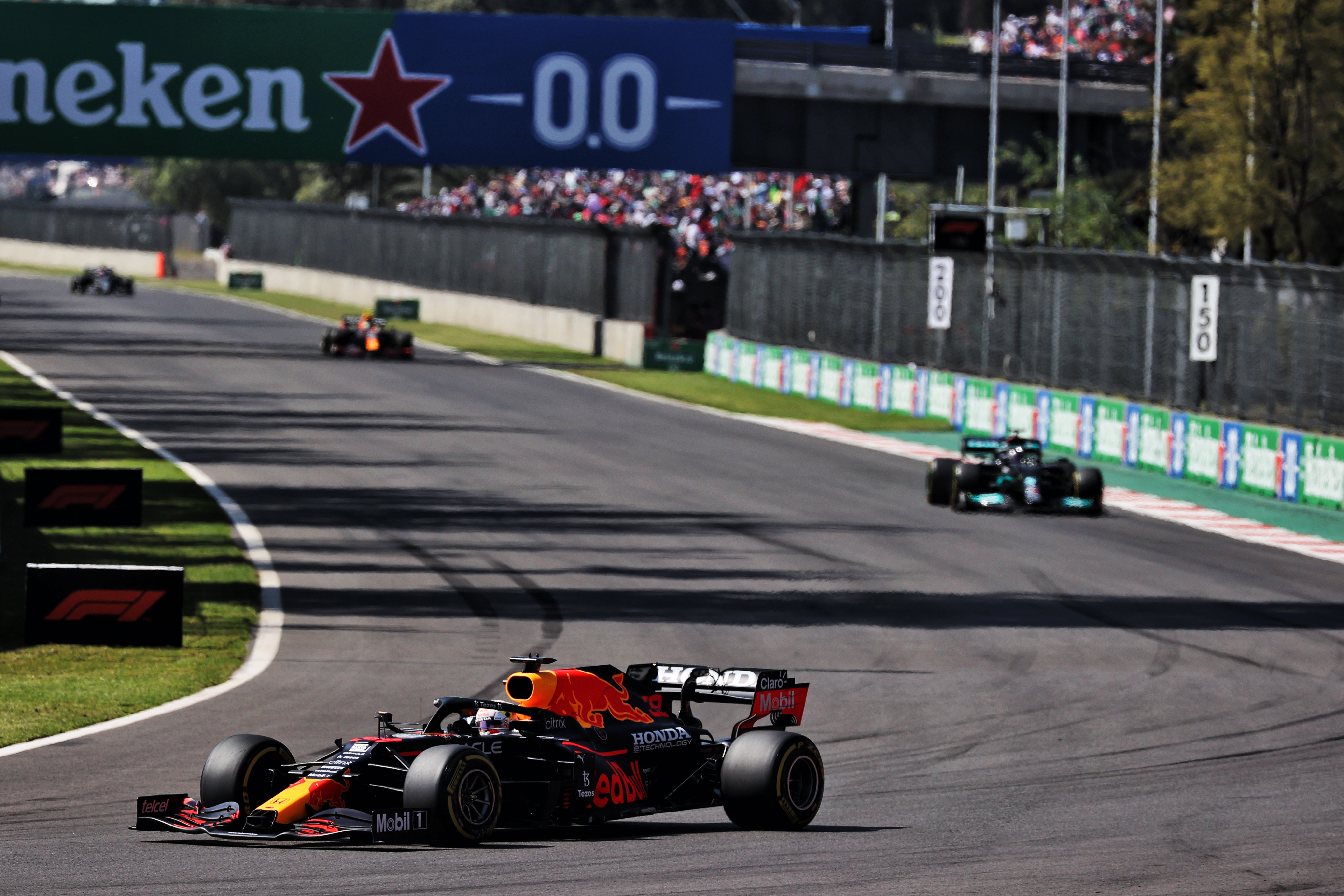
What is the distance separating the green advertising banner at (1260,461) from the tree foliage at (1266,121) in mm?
13654

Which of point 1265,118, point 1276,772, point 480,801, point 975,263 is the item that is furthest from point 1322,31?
point 480,801

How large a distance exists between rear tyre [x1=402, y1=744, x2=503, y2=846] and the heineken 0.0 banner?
Result: 39772 mm

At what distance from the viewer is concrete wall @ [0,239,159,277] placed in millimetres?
111500

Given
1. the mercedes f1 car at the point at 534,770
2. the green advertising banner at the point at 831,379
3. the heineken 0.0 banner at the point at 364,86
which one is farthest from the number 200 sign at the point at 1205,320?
the mercedes f1 car at the point at 534,770

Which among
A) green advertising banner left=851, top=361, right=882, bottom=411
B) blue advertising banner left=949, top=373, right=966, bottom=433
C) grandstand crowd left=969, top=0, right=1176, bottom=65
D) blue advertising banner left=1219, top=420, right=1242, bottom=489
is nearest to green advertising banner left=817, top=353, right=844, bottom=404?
green advertising banner left=851, top=361, right=882, bottom=411

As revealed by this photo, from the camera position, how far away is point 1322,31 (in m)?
44.4

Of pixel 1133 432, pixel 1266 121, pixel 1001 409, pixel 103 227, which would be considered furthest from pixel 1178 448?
pixel 103 227

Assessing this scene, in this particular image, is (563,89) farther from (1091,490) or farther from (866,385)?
(1091,490)

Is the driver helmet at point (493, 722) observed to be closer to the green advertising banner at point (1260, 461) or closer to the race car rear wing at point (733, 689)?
the race car rear wing at point (733, 689)

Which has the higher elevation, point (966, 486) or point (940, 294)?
point (940, 294)

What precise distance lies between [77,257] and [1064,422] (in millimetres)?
88112

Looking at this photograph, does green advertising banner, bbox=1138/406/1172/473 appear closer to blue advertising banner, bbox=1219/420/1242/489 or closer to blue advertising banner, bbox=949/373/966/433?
blue advertising banner, bbox=1219/420/1242/489

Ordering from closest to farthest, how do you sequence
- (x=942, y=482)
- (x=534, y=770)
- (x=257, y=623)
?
1. (x=534, y=770)
2. (x=257, y=623)
3. (x=942, y=482)

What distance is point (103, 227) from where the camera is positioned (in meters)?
114
